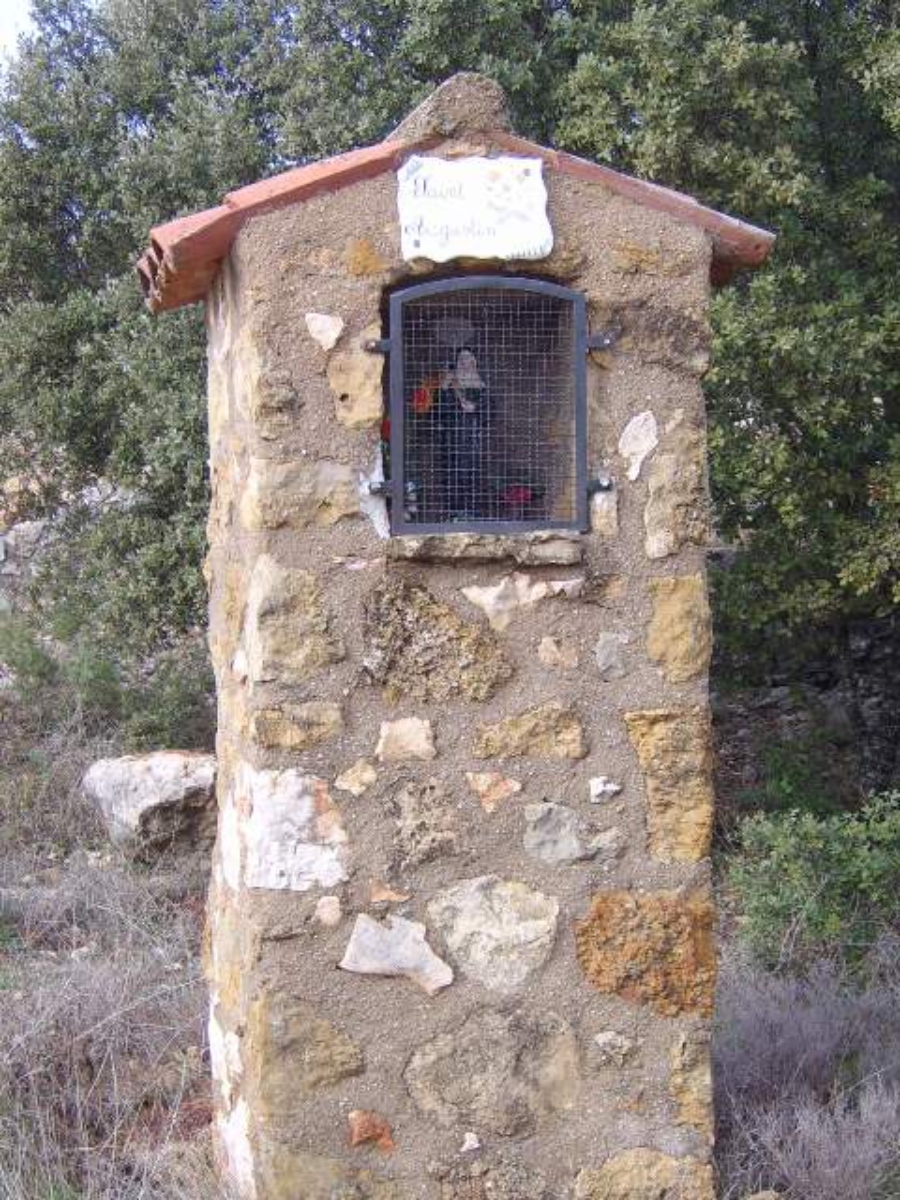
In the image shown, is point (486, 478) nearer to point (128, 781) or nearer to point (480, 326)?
point (480, 326)

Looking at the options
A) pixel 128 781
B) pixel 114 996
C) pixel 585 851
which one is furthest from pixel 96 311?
pixel 585 851

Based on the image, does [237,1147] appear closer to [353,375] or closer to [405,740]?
[405,740]

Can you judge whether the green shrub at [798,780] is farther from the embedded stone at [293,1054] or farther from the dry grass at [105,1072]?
the embedded stone at [293,1054]

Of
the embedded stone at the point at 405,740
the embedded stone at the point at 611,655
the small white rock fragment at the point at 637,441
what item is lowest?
the embedded stone at the point at 405,740

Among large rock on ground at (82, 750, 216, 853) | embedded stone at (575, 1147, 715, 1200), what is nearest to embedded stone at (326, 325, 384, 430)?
embedded stone at (575, 1147, 715, 1200)

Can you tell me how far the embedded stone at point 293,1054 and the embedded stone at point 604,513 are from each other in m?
1.26

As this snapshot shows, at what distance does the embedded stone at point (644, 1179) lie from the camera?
334cm

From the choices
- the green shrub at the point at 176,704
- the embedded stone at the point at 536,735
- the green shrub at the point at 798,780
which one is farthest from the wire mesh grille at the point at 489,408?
the green shrub at the point at 176,704

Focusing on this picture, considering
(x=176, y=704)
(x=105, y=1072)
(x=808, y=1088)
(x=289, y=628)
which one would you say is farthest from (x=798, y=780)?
(x=289, y=628)

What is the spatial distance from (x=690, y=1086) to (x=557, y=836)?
65 cm

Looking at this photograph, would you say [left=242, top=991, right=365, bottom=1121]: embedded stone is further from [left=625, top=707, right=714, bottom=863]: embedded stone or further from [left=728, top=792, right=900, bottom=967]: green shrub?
[left=728, top=792, right=900, bottom=967]: green shrub

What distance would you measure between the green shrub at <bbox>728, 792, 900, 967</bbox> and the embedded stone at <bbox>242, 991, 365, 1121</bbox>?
115 inches

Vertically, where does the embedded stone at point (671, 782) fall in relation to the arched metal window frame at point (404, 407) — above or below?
below

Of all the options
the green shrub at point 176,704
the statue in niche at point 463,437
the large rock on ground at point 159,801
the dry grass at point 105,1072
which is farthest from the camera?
the green shrub at point 176,704
